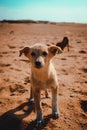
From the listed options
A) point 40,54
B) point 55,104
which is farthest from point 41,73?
point 55,104

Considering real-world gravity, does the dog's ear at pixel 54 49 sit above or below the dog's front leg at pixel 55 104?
above

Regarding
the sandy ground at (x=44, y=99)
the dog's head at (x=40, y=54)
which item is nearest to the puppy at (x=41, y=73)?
the dog's head at (x=40, y=54)

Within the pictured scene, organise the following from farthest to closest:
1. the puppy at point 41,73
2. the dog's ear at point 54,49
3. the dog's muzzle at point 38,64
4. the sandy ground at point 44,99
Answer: the sandy ground at point 44,99 < the dog's ear at point 54,49 < the puppy at point 41,73 < the dog's muzzle at point 38,64

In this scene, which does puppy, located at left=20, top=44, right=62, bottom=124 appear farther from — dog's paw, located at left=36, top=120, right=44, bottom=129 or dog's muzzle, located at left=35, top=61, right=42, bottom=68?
dog's muzzle, located at left=35, top=61, right=42, bottom=68

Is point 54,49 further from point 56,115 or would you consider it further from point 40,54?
point 56,115

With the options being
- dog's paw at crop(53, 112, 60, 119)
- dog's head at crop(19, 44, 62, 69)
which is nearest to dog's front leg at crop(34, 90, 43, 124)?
dog's paw at crop(53, 112, 60, 119)

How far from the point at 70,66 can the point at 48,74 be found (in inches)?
159

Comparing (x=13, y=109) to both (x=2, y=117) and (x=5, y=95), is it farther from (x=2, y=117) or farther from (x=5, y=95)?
(x=5, y=95)

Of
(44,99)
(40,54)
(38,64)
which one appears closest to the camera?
(38,64)

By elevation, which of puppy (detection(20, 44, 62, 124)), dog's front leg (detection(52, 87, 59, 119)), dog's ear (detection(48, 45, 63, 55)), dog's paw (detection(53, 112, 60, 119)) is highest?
dog's ear (detection(48, 45, 63, 55))

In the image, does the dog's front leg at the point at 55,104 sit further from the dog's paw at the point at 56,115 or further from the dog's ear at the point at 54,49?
the dog's ear at the point at 54,49

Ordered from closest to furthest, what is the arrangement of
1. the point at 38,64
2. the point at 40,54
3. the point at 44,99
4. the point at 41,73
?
the point at 38,64 → the point at 40,54 → the point at 41,73 → the point at 44,99

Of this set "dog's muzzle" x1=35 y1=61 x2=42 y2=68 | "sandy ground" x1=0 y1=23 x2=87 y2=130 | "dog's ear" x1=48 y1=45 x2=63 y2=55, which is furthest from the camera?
"sandy ground" x1=0 y1=23 x2=87 y2=130

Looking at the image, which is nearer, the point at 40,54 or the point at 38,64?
the point at 38,64
